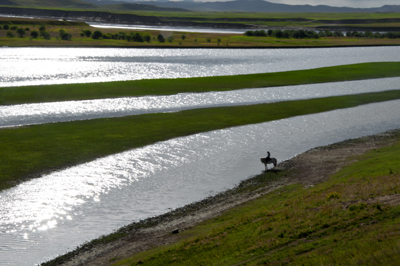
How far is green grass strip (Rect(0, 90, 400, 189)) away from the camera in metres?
26.1

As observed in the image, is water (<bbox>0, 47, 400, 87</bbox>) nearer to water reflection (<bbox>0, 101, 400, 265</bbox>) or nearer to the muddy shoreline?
water reflection (<bbox>0, 101, 400, 265</bbox>)

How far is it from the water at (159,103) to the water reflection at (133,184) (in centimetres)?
1177

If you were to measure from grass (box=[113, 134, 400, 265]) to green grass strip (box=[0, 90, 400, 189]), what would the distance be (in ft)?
42.1

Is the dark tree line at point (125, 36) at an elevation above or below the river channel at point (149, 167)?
above

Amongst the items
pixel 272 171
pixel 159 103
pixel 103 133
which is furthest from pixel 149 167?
pixel 159 103

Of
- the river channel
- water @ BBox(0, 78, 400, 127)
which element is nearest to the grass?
the river channel

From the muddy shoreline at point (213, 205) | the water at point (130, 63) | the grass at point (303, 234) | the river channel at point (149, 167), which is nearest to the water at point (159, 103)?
the river channel at point (149, 167)

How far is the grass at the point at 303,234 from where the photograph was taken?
37.7 feet

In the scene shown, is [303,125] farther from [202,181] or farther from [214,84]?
[214,84]

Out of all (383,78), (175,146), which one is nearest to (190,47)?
(383,78)

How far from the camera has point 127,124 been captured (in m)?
35.8

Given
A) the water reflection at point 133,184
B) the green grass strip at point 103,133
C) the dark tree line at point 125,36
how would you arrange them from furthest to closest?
1. the dark tree line at point 125,36
2. the green grass strip at point 103,133
3. the water reflection at point 133,184

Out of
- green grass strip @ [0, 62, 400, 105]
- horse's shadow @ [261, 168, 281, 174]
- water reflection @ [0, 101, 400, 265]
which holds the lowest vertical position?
water reflection @ [0, 101, 400, 265]

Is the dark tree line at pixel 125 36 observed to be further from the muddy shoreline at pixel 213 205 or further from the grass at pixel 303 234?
the grass at pixel 303 234
